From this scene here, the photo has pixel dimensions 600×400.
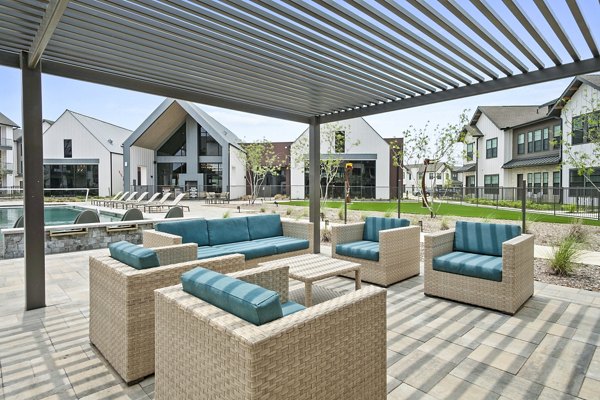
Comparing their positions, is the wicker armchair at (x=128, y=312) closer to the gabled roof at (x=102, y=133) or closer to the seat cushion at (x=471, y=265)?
the seat cushion at (x=471, y=265)

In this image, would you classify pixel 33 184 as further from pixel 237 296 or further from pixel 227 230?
pixel 237 296

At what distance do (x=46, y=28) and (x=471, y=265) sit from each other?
4609mm

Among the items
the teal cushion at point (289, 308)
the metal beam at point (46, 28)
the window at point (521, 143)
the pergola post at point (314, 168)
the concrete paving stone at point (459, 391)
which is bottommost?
the concrete paving stone at point (459, 391)

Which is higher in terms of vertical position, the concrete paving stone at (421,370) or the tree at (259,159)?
the tree at (259,159)

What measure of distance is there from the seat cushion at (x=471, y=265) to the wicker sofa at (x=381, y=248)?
0.66 meters

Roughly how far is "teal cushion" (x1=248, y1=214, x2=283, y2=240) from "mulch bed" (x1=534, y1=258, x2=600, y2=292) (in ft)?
13.2

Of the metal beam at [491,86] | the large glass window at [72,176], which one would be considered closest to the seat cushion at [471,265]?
the metal beam at [491,86]

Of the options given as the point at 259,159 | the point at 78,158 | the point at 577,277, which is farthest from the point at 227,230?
the point at 78,158

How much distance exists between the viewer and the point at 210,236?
202 inches

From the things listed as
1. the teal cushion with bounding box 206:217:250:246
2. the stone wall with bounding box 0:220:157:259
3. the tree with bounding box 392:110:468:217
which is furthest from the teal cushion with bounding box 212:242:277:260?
the tree with bounding box 392:110:468:217

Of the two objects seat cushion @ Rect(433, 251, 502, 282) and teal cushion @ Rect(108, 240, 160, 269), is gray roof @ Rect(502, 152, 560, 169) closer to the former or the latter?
seat cushion @ Rect(433, 251, 502, 282)

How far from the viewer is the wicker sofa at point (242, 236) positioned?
470 centimetres

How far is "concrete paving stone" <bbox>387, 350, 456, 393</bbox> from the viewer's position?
2410 mm

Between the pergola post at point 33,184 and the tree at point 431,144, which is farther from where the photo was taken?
the tree at point 431,144
